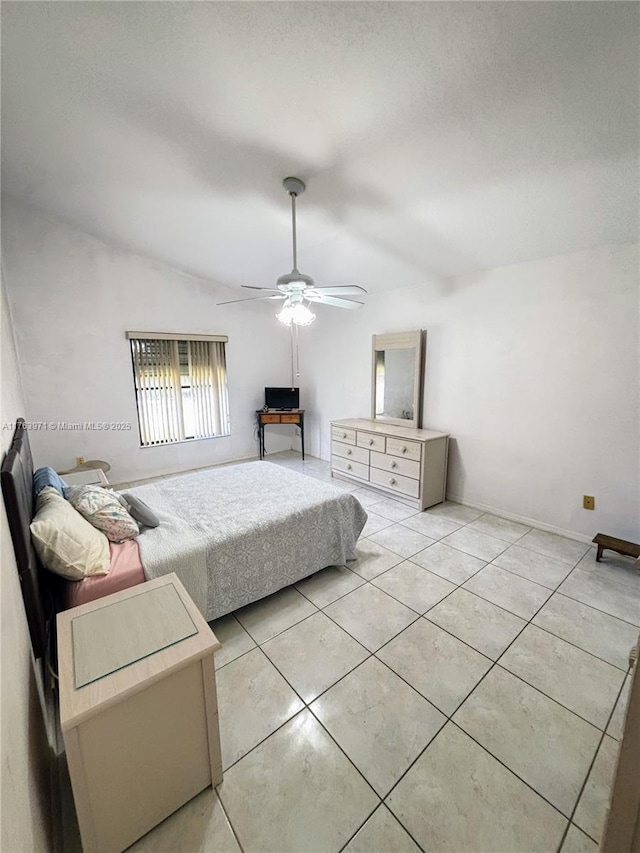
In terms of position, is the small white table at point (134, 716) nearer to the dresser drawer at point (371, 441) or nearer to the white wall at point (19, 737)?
the white wall at point (19, 737)

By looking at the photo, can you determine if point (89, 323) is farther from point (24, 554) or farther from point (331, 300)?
point (24, 554)

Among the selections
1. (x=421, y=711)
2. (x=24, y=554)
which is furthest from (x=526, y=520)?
(x=24, y=554)

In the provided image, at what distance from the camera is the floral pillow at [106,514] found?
1852mm

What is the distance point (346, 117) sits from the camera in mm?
1729

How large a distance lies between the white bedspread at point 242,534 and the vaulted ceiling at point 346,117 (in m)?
2.17

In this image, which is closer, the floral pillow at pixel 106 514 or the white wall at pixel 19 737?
the white wall at pixel 19 737

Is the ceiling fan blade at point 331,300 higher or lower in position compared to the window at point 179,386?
higher

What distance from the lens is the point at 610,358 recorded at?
256cm

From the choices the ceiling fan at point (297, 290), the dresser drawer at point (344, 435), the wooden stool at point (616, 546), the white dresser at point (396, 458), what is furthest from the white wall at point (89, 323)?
the wooden stool at point (616, 546)

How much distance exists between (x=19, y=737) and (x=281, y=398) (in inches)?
181

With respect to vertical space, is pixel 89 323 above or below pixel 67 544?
above

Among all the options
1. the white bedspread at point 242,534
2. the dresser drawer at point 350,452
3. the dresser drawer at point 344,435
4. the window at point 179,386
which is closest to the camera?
the white bedspread at point 242,534

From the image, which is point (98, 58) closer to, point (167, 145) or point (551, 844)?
point (167, 145)

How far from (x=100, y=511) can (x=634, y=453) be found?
11.9 ft
